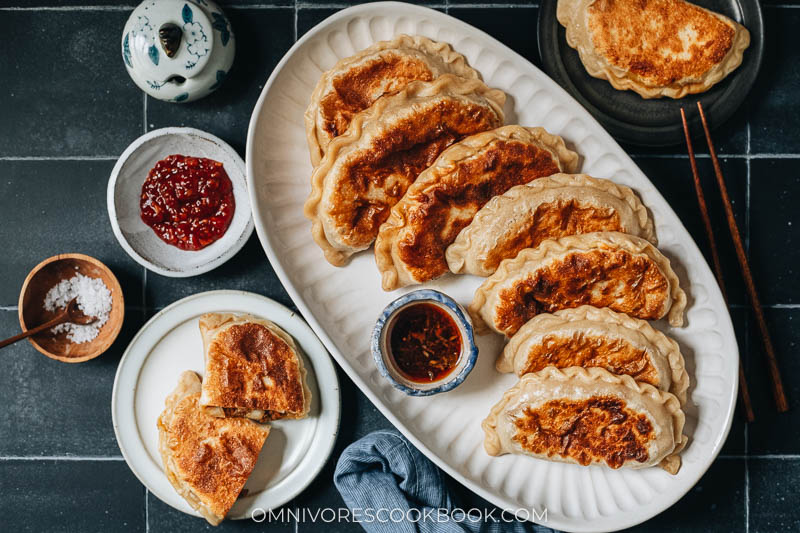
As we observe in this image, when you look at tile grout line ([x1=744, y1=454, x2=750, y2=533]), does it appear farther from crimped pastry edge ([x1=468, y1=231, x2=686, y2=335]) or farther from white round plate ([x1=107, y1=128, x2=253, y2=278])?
white round plate ([x1=107, y1=128, x2=253, y2=278])

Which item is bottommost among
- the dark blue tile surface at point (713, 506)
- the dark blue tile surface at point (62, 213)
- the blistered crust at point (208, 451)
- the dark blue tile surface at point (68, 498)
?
the dark blue tile surface at point (68, 498)

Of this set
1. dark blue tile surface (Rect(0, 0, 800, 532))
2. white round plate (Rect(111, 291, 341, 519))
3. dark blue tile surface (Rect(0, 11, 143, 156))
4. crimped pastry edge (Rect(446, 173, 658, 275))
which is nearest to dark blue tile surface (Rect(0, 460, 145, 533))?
dark blue tile surface (Rect(0, 0, 800, 532))

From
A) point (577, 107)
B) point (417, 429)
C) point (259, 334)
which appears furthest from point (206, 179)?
point (577, 107)

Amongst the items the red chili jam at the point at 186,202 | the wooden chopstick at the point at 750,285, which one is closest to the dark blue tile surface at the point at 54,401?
the red chili jam at the point at 186,202

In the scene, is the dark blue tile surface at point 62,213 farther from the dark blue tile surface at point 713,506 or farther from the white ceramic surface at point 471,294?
the dark blue tile surface at point 713,506

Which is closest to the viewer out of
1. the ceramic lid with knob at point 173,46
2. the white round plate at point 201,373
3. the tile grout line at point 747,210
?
the ceramic lid with knob at point 173,46

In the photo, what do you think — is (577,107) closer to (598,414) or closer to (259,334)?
(598,414)
